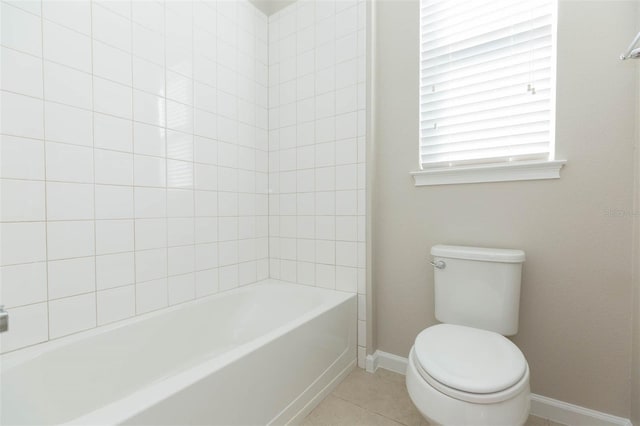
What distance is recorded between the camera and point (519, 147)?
1.45 m

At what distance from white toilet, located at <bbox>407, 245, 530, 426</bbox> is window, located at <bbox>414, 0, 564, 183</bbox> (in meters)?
0.49

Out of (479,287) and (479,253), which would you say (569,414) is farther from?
(479,253)

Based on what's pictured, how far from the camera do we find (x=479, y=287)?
4.54ft

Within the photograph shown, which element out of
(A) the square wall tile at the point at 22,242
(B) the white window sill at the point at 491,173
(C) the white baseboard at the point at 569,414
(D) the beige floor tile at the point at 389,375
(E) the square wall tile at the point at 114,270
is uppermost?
(B) the white window sill at the point at 491,173

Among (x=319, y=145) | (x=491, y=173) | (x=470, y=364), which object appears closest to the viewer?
(x=470, y=364)

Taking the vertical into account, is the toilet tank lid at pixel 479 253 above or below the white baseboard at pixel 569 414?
above

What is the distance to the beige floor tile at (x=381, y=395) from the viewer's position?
1.41m

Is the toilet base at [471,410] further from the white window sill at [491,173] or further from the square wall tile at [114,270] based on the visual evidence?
the square wall tile at [114,270]

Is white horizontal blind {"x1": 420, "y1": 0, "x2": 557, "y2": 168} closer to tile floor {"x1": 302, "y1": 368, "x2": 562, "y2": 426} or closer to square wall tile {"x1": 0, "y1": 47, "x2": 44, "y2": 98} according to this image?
tile floor {"x1": 302, "y1": 368, "x2": 562, "y2": 426}

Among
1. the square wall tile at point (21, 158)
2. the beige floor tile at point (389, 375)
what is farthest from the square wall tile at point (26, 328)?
the beige floor tile at point (389, 375)

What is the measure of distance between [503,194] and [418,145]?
52cm

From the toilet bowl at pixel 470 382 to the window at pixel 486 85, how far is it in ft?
2.86

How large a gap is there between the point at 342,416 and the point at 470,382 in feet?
2.50

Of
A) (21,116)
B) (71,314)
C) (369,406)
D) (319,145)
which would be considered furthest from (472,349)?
(21,116)
